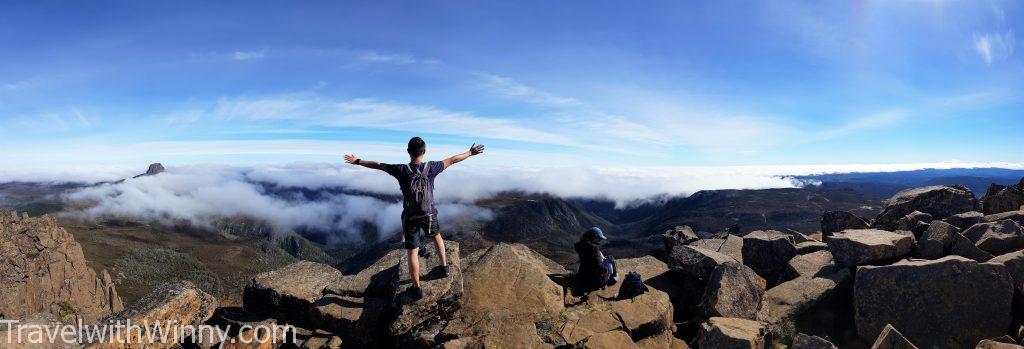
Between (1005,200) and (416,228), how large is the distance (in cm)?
3033

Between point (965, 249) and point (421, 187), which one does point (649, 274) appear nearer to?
point (965, 249)

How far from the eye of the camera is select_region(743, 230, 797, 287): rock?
61.7ft

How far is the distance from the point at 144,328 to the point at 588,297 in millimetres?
12704

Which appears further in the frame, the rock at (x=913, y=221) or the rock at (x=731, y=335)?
the rock at (x=913, y=221)

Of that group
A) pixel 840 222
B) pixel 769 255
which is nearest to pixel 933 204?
pixel 840 222

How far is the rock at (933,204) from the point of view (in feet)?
77.9

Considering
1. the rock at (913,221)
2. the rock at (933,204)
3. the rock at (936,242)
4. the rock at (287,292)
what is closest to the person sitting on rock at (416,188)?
the rock at (287,292)

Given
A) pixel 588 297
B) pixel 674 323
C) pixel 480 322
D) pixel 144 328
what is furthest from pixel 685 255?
Answer: pixel 144 328

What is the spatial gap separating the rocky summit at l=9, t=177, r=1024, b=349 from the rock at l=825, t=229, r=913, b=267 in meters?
0.04

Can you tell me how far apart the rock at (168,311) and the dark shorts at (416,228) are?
7.20 meters

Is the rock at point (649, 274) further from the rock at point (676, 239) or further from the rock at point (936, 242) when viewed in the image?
the rock at point (936, 242)

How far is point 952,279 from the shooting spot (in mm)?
12461

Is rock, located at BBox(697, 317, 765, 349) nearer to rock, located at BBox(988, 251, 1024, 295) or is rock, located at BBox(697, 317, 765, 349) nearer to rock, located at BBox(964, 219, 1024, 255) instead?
rock, located at BBox(988, 251, 1024, 295)

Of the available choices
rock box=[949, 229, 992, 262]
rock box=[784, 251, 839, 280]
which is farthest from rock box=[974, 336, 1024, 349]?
rock box=[784, 251, 839, 280]
